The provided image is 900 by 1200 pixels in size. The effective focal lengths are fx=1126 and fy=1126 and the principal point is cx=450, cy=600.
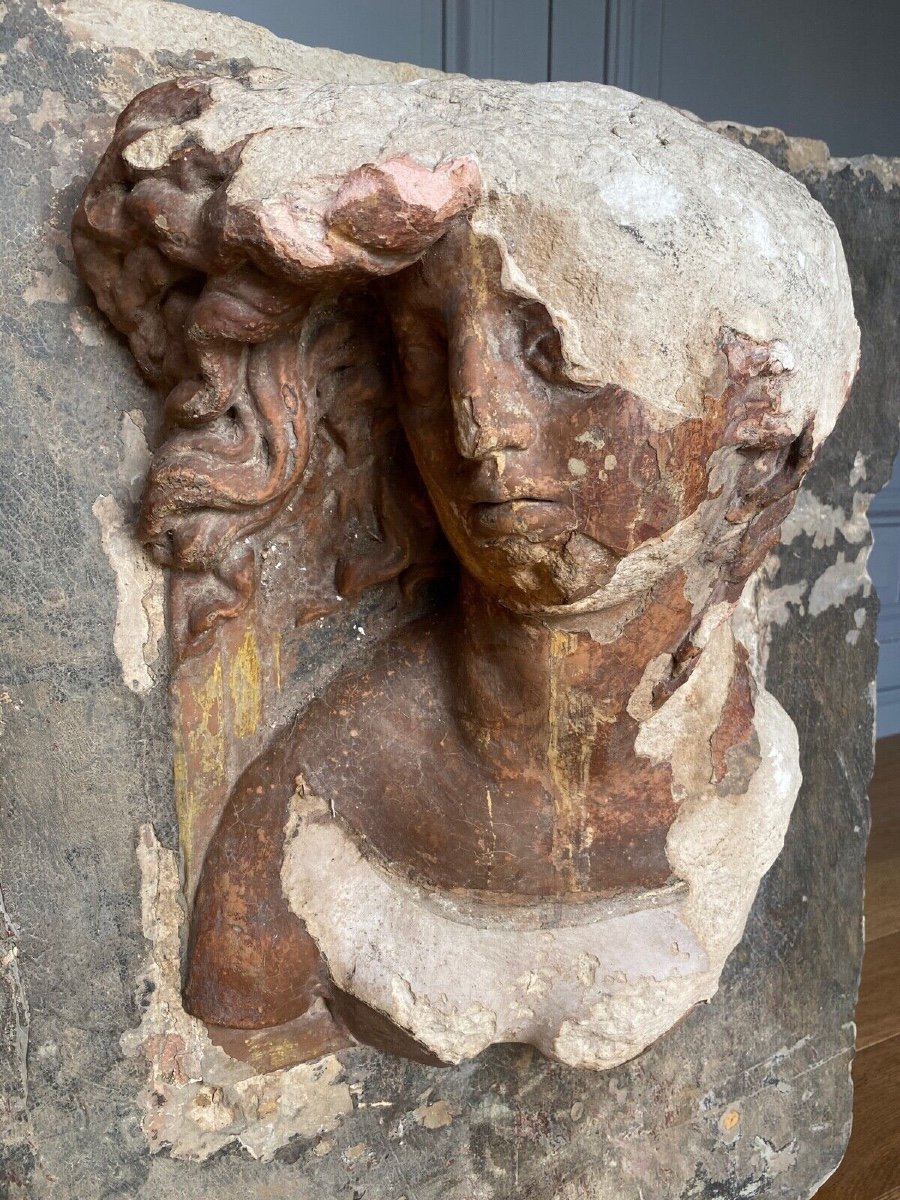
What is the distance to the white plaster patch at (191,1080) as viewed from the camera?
39.3 inches

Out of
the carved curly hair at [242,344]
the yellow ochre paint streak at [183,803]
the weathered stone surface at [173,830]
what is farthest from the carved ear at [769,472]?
the yellow ochre paint streak at [183,803]

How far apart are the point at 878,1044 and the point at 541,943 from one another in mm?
1075

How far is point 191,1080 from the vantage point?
103 centimetres

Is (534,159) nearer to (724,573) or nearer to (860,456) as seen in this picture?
(724,573)

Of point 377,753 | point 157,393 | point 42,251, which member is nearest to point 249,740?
point 377,753

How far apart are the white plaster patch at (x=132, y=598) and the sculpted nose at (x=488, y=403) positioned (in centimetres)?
31

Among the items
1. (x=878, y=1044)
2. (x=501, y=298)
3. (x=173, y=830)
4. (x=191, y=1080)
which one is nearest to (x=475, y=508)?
(x=501, y=298)

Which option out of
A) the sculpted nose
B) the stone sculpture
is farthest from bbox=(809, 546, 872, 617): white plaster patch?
the sculpted nose

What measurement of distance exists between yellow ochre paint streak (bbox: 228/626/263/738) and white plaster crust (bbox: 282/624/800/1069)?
0.08m

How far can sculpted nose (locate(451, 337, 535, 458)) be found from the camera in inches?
31.2

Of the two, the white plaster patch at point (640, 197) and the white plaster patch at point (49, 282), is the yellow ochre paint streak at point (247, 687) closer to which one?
the white plaster patch at point (49, 282)

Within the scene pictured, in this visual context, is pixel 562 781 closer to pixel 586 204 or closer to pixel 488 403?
pixel 488 403

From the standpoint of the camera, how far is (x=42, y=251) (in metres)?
0.87

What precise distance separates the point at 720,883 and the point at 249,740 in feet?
1.54
